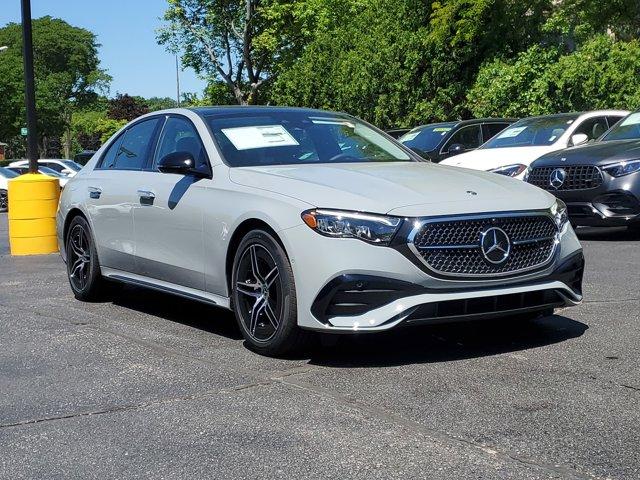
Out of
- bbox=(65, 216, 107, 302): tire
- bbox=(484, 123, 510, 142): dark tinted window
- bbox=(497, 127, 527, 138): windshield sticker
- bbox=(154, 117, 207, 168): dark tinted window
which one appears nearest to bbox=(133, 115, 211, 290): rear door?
bbox=(154, 117, 207, 168): dark tinted window

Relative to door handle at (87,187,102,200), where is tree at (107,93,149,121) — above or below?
below

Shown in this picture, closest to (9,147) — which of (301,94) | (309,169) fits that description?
(301,94)

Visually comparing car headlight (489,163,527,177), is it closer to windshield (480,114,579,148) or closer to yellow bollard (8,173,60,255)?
windshield (480,114,579,148)

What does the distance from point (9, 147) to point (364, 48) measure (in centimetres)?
6709

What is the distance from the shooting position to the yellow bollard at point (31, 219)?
1255 cm

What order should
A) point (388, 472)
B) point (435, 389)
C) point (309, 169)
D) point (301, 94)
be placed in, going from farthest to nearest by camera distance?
point (301, 94)
point (309, 169)
point (435, 389)
point (388, 472)

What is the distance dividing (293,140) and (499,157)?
786cm

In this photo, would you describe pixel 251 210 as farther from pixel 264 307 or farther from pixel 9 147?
pixel 9 147

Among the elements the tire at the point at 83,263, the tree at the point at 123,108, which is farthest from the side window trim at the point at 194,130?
the tree at the point at 123,108

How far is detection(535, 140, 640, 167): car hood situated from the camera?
11.3 meters

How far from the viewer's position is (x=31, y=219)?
12.6 m

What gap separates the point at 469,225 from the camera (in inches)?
208

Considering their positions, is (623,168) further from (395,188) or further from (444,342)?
(395,188)

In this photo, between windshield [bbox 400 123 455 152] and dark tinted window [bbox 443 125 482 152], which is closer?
windshield [bbox 400 123 455 152]
